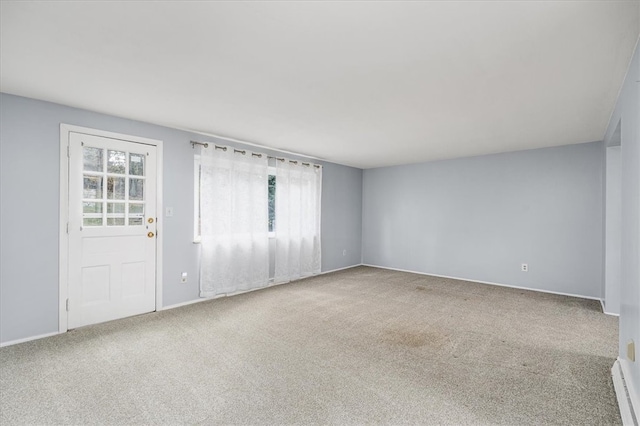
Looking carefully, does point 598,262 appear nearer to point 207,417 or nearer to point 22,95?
point 207,417

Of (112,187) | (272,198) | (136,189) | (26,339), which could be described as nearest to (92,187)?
(112,187)

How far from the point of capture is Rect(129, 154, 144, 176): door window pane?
3596mm

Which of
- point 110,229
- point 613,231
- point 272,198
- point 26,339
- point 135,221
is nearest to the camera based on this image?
point 26,339

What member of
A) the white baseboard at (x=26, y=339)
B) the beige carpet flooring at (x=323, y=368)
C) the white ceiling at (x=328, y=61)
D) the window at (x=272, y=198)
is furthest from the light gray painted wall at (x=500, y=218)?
the white baseboard at (x=26, y=339)

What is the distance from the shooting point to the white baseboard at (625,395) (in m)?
1.71

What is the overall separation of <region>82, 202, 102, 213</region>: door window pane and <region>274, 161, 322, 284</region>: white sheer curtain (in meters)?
2.52

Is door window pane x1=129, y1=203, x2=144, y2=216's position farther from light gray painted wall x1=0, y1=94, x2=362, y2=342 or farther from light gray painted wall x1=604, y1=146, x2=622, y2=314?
light gray painted wall x1=604, y1=146, x2=622, y2=314

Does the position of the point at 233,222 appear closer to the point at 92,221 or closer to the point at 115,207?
the point at 115,207

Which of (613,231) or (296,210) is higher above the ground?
(296,210)

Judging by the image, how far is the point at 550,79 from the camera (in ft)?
7.95

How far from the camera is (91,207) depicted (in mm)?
3301

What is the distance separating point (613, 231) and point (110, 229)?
6.04m

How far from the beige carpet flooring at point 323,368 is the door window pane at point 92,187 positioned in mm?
1427

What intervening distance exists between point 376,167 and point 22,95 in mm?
5769
